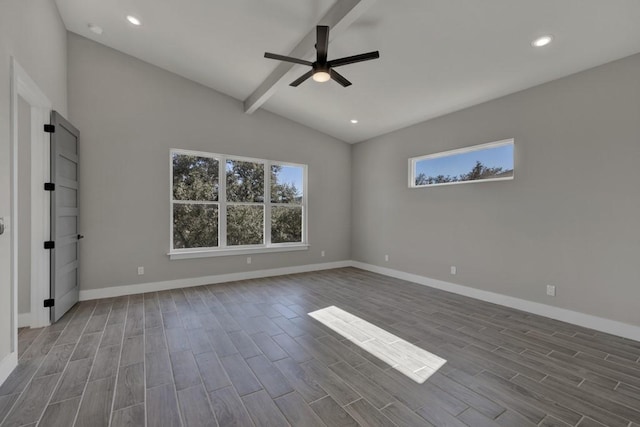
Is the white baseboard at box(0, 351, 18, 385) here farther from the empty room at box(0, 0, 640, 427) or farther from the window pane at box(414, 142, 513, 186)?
the window pane at box(414, 142, 513, 186)

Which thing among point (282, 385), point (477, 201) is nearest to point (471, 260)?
point (477, 201)

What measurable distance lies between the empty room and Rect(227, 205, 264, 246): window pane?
41 millimetres

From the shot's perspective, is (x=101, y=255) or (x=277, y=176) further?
(x=277, y=176)

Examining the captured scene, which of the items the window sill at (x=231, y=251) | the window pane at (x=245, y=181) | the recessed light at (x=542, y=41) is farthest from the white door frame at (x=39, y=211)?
the recessed light at (x=542, y=41)

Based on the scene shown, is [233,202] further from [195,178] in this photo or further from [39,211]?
[39,211]

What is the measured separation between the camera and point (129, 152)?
169 inches

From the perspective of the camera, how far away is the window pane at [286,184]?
579 centimetres

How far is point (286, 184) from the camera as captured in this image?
Result: 5.94 meters

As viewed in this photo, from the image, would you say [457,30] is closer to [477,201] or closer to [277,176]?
[477,201]

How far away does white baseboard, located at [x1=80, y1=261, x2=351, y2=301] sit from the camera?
13.5ft

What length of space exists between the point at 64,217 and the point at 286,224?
11.4ft

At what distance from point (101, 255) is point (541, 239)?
605 centimetres

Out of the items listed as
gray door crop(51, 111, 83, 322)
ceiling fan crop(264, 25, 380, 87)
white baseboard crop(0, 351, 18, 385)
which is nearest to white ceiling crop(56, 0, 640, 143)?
ceiling fan crop(264, 25, 380, 87)

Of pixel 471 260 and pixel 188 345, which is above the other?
pixel 471 260
